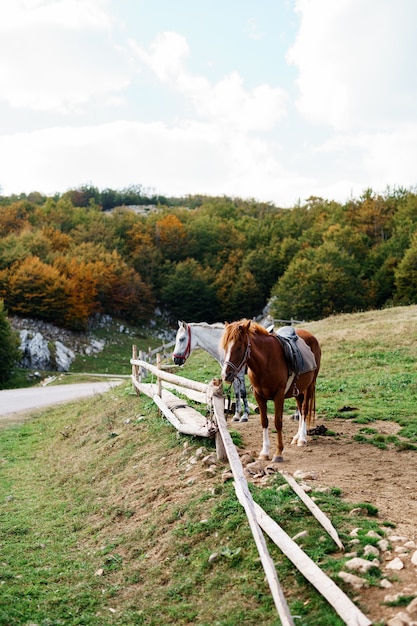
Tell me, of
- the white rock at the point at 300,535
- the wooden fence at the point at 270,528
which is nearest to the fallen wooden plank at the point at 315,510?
the wooden fence at the point at 270,528

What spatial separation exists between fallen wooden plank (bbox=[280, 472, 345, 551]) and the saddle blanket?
2.14 metres

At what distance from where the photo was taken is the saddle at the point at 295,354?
9094mm

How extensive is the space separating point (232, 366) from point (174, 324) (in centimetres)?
5933

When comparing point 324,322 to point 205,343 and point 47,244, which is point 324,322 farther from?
point 47,244

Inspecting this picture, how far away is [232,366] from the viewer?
8.10 m

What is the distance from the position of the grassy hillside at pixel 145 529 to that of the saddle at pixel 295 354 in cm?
196

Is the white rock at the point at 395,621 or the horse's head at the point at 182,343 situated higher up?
the horse's head at the point at 182,343

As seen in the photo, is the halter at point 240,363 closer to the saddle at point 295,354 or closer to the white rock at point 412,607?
the saddle at point 295,354

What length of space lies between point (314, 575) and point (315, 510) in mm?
1289

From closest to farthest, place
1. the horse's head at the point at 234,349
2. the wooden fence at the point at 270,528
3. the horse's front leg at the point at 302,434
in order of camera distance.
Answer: the wooden fence at the point at 270,528, the horse's head at the point at 234,349, the horse's front leg at the point at 302,434

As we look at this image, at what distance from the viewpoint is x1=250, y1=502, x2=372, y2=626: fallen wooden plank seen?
176 inches

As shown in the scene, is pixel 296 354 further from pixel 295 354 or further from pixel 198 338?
pixel 198 338

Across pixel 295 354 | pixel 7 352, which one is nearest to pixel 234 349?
pixel 295 354

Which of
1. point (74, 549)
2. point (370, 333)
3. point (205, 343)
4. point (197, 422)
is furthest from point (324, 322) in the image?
point (74, 549)
